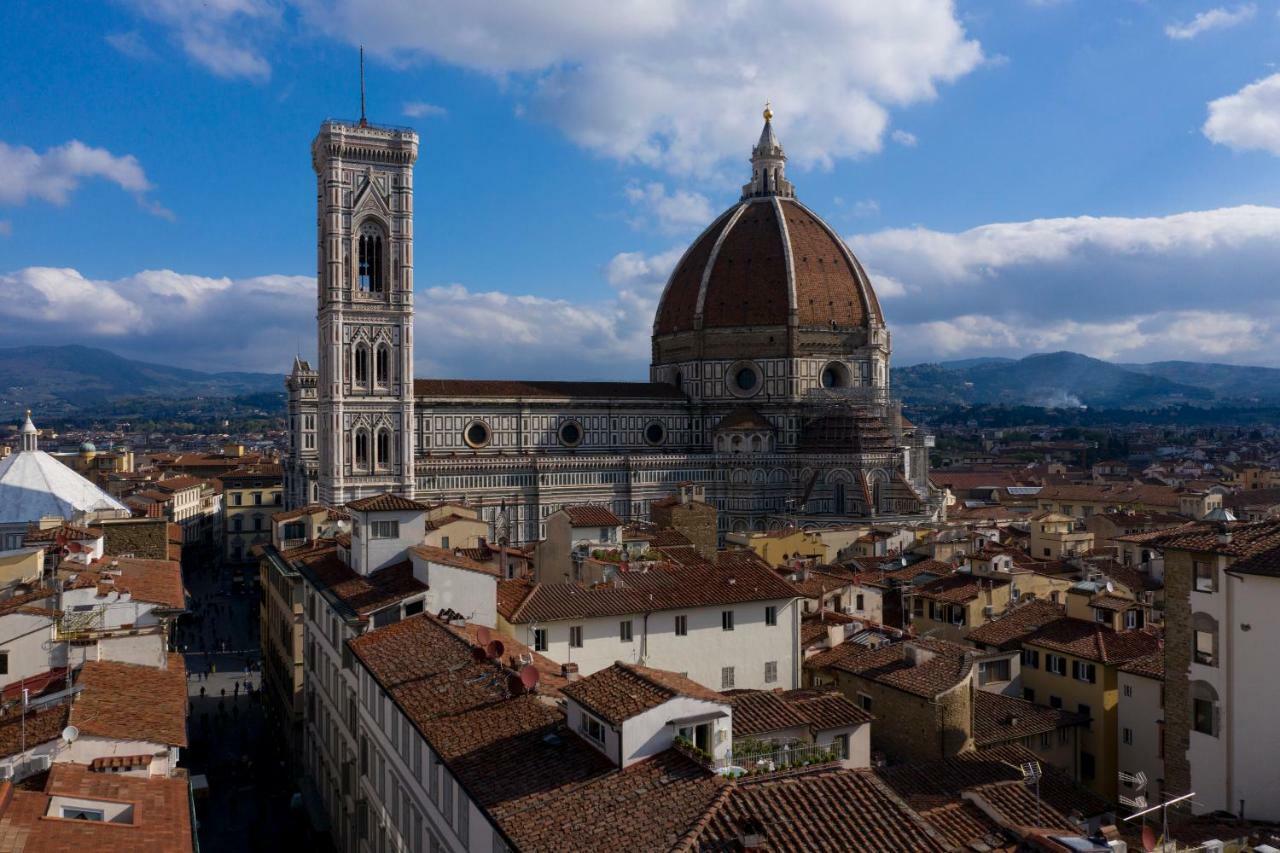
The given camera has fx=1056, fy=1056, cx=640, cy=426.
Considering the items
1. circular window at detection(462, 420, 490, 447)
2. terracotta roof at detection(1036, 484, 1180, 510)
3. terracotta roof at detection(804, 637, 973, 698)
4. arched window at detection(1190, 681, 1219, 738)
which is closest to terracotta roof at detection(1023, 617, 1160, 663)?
terracotta roof at detection(804, 637, 973, 698)

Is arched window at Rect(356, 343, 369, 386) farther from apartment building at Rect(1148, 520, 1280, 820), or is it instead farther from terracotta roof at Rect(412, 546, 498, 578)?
apartment building at Rect(1148, 520, 1280, 820)

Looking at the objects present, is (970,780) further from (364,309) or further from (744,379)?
(744,379)

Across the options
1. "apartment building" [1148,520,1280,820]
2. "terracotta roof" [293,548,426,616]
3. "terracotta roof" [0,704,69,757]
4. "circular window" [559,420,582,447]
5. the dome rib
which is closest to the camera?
"terracotta roof" [0,704,69,757]

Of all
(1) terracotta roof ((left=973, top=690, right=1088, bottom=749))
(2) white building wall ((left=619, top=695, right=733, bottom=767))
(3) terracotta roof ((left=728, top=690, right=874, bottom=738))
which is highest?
(2) white building wall ((left=619, top=695, right=733, bottom=767))

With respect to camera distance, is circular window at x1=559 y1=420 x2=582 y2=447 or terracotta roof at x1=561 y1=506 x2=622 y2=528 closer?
terracotta roof at x1=561 y1=506 x2=622 y2=528

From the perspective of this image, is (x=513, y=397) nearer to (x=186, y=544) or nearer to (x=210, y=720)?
(x=186, y=544)

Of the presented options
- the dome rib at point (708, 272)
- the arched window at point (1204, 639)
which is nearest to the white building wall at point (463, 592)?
the arched window at point (1204, 639)

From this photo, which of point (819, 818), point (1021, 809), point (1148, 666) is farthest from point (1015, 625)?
point (819, 818)

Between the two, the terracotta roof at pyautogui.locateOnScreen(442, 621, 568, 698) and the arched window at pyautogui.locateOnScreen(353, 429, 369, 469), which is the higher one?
the arched window at pyautogui.locateOnScreen(353, 429, 369, 469)
